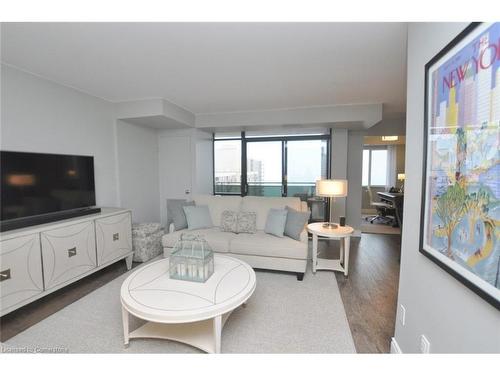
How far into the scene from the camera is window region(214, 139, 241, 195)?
5.18 m

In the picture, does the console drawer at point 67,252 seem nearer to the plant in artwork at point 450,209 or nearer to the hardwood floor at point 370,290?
the hardwood floor at point 370,290

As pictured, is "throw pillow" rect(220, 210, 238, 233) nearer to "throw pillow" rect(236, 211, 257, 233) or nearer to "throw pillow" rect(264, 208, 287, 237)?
"throw pillow" rect(236, 211, 257, 233)

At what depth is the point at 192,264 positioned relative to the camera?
73.0 inches

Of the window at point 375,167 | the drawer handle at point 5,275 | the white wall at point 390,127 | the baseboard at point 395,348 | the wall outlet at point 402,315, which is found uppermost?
the white wall at point 390,127

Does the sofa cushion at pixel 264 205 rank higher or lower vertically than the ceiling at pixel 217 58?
lower

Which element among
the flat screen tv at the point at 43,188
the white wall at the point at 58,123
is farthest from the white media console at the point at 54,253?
the white wall at the point at 58,123

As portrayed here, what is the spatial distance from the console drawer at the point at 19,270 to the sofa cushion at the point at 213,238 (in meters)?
1.34

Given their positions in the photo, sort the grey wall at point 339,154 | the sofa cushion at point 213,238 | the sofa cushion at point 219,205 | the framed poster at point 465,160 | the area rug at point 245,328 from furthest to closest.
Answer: the grey wall at point 339,154, the sofa cushion at point 219,205, the sofa cushion at point 213,238, the area rug at point 245,328, the framed poster at point 465,160

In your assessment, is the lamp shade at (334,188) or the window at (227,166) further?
the window at (227,166)

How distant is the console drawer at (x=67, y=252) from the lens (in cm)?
209

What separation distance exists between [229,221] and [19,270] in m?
2.14

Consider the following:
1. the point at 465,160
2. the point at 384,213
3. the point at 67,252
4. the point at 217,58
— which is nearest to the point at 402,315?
the point at 465,160

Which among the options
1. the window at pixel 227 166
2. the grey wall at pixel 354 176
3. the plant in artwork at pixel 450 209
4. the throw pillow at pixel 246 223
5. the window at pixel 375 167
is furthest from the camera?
the window at pixel 375 167
